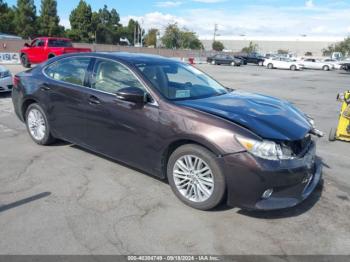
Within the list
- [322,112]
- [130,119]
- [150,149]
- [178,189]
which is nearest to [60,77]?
[130,119]

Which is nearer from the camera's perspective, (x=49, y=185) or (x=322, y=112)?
(x=49, y=185)

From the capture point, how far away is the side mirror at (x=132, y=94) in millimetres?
4070

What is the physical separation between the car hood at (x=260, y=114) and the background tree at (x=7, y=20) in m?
72.5

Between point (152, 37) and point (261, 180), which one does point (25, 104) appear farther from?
point (152, 37)

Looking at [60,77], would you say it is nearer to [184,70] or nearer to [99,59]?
[99,59]

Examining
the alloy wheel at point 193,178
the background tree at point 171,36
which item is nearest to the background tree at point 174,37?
the background tree at point 171,36

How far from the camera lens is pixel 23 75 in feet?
19.5

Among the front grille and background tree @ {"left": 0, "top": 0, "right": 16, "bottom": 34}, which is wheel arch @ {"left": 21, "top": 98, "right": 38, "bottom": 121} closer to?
the front grille

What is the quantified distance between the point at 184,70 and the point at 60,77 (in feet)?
6.23

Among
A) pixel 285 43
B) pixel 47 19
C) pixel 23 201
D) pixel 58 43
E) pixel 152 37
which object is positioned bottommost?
pixel 23 201

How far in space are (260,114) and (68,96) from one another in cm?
273

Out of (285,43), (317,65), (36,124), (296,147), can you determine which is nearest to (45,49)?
(36,124)

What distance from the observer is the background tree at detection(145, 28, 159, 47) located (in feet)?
382

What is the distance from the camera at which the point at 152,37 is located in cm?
11781
